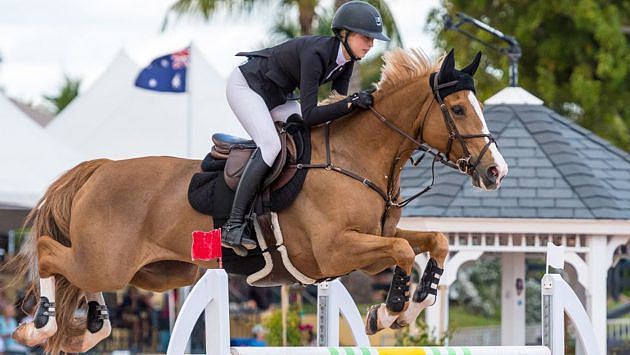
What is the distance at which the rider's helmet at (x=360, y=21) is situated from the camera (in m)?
6.59

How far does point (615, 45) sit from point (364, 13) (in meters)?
14.3

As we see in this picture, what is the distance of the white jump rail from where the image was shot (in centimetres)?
602

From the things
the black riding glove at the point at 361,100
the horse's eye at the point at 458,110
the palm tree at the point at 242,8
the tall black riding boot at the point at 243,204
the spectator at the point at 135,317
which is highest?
the palm tree at the point at 242,8

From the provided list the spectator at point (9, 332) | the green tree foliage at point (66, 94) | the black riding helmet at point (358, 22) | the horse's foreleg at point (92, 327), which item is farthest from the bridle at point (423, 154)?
the green tree foliage at point (66, 94)

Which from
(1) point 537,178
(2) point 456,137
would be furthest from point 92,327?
(1) point 537,178

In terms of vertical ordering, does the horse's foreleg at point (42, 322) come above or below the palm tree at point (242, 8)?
below

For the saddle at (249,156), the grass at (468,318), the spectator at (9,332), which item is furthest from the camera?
the grass at (468,318)

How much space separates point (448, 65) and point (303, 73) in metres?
0.76

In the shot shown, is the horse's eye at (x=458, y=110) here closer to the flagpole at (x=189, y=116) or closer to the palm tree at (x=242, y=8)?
the flagpole at (x=189, y=116)

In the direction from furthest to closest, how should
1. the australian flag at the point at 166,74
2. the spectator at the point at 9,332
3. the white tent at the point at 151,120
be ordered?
the white tent at the point at 151,120
the australian flag at the point at 166,74
the spectator at the point at 9,332

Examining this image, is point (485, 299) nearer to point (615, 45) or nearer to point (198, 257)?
point (615, 45)

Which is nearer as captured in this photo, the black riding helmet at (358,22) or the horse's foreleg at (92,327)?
the black riding helmet at (358,22)

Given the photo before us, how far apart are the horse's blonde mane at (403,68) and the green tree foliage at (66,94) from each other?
119 feet

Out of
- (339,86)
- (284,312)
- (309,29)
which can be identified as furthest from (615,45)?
(339,86)
